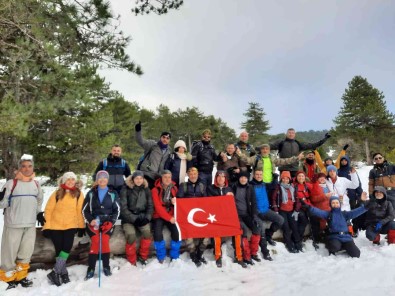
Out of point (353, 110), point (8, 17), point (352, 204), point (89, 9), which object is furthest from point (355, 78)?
point (8, 17)

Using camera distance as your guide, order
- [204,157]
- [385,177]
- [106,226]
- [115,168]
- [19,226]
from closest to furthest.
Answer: [19,226] < [106,226] < [115,168] < [204,157] < [385,177]

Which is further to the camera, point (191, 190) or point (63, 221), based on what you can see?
point (191, 190)

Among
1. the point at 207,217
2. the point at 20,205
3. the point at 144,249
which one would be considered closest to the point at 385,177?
the point at 207,217

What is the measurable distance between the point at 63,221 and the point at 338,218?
6833 millimetres

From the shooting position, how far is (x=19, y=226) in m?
5.56

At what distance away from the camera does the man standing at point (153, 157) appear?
7607mm

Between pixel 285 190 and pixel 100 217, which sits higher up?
pixel 285 190

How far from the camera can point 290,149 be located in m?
9.41

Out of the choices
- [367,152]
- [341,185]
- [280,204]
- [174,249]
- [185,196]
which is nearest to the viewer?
[174,249]

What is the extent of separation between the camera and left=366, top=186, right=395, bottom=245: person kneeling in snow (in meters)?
7.67

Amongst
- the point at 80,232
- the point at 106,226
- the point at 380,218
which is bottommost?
the point at 380,218

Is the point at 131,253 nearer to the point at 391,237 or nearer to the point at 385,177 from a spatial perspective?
the point at 391,237

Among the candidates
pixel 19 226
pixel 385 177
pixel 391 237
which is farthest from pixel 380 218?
pixel 19 226

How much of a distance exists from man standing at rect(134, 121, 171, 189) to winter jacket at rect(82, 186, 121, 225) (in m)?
1.40
